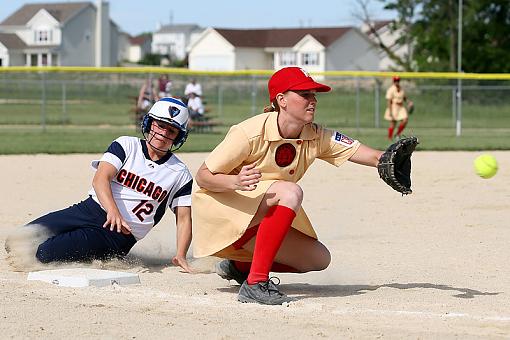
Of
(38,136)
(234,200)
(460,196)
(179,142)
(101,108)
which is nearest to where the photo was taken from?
(234,200)

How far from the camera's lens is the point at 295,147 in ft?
17.4

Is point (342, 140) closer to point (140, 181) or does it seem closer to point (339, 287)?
point (339, 287)

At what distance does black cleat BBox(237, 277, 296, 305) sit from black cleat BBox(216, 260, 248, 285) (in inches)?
21.5

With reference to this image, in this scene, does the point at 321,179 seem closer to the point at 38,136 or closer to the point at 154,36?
the point at 38,136

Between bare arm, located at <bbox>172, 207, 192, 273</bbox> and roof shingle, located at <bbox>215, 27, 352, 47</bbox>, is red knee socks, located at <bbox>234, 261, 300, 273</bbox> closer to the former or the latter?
bare arm, located at <bbox>172, 207, 192, 273</bbox>

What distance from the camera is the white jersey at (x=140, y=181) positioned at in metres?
6.16

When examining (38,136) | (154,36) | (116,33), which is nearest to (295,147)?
(38,136)

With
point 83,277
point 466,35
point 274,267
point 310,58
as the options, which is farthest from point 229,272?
point 310,58

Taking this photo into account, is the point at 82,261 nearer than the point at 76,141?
Yes

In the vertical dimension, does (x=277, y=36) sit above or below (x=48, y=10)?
below

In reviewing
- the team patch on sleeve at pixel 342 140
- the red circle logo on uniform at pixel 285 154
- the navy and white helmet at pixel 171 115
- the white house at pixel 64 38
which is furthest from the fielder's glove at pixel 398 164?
the white house at pixel 64 38

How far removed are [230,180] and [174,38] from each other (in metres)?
119

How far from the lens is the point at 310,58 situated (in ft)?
244

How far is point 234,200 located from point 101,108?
2516 centimetres
